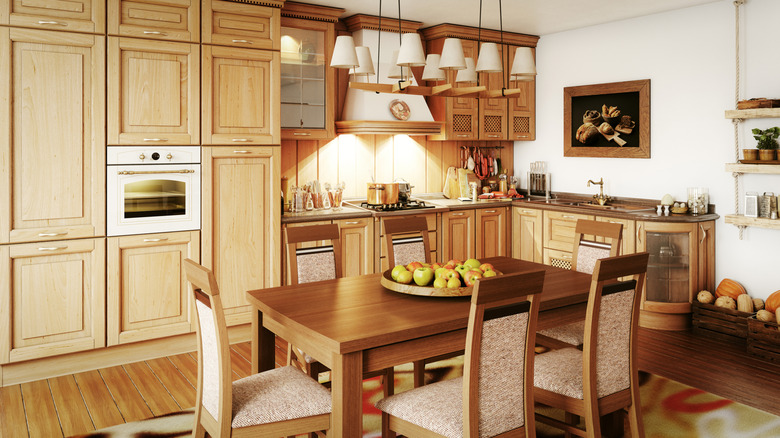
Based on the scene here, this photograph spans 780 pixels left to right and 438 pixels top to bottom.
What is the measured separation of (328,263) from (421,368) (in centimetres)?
76

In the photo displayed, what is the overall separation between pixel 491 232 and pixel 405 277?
3185 millimetres

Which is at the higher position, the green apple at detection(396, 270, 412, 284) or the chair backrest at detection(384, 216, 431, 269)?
the chair backrest at detection(384, 216, 431, 269)

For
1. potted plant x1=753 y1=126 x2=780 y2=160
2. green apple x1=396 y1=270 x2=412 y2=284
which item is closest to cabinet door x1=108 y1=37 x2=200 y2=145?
green apple x1=396 y1=270 x2=412 y2=284

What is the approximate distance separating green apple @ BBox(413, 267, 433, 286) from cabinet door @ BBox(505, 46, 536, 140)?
3.68 m

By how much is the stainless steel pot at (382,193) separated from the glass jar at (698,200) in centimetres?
239

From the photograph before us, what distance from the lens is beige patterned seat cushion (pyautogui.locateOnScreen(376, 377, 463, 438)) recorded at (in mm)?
2148

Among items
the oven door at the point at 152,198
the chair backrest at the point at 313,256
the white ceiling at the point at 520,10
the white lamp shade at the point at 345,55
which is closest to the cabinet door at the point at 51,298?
the oven door at the point at 152,198

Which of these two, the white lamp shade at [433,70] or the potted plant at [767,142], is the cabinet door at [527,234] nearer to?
the potted plant at [767,142]

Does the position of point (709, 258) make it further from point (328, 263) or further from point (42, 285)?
point (42, 285)

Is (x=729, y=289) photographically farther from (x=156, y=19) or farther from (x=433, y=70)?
(x=156, y=19)

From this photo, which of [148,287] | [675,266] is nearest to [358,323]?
[148,287]

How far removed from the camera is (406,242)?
12.3ft

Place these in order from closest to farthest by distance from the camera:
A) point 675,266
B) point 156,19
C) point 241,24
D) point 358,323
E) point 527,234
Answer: point 358,323, point 156,19, point 241,24, point 675,266, point 527,234

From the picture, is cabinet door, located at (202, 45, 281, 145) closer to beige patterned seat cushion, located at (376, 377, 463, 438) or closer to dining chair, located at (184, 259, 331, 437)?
dining chair, located at (184, 259, 331, 437)
